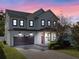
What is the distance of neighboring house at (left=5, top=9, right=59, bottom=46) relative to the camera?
41.4 m

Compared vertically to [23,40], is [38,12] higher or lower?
higher

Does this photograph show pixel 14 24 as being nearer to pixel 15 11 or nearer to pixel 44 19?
pixel 15 11

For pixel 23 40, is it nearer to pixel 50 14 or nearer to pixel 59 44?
pixel 50 14

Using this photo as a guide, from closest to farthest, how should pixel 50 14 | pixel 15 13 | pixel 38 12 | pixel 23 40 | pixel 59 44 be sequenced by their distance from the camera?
pixel 59 44 → pixel 23 40 → pixel 15 13 → pixel 50 14 → pixel 38 12

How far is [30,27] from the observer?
44719 mm

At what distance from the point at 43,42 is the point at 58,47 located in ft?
33.8

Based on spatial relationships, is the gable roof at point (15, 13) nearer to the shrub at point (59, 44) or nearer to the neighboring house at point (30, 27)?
the neighboring house at point (30, 27)

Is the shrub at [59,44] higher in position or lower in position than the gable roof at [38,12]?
lower

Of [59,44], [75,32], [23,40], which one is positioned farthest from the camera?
[23,40]

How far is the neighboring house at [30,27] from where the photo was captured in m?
41.4

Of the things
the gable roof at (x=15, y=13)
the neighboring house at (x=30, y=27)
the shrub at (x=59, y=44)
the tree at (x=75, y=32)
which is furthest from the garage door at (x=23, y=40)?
the tree at (x=75, y=32)

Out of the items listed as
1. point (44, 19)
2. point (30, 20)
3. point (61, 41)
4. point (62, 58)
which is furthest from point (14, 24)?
point (62, 58)

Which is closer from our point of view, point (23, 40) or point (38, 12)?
point (23, 40)

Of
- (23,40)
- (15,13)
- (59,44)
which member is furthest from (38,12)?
(59,44)
